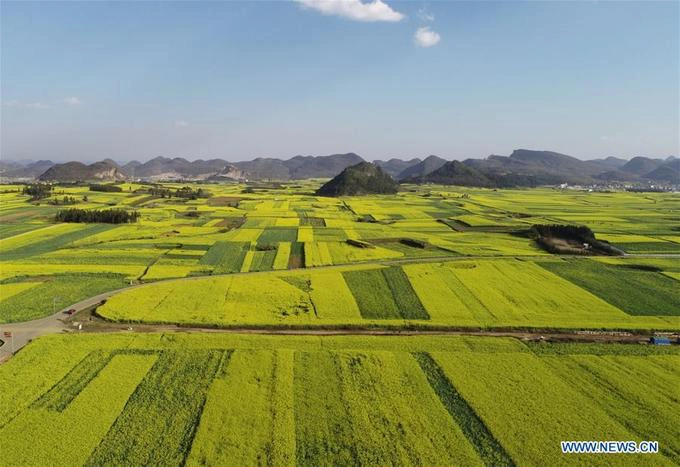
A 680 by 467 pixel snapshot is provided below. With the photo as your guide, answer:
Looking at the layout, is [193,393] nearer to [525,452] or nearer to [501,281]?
[525,452]

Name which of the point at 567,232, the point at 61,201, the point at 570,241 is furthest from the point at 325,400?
the point at 61,201

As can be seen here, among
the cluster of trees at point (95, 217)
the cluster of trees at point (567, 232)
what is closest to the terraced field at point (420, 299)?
the cluster of trees at point (567, 232)

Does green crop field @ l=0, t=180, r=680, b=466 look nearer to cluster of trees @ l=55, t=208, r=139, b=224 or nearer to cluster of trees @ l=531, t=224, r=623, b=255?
cluster of trees @ l=531, t=224, r=623, b=255

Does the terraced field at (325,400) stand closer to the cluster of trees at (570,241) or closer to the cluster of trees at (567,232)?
the cluster of trees at (570,241)

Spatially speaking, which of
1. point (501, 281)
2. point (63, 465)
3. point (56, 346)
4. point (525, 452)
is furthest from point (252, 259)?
point (525, 452)

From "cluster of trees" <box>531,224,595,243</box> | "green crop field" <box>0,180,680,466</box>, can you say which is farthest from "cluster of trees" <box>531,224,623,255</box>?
"green crop field" <box>0,180,680,466</box>

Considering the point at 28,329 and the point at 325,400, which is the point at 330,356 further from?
the point at 28,329
